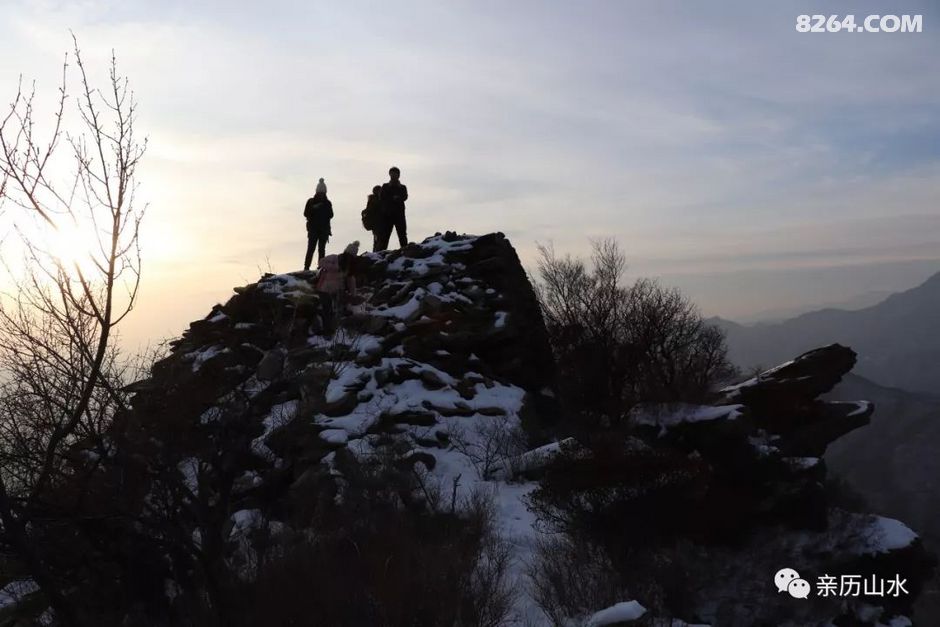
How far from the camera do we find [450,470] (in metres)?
12.1

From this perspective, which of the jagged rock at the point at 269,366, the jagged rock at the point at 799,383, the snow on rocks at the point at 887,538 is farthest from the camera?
the jagged rock at the point at 269,366

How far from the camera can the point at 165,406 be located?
9148 millimetres

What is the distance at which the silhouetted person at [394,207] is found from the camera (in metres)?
19.6

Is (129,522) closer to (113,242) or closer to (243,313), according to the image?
(113,242)

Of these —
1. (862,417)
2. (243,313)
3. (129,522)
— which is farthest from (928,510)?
(129,522)

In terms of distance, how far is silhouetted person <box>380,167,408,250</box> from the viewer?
1964cm

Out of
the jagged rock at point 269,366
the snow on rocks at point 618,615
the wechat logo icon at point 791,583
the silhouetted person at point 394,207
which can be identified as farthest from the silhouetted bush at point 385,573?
the silhouetted person at point 394,207

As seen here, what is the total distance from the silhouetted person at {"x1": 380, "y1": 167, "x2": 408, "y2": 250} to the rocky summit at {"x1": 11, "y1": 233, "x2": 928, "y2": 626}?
3.58 m

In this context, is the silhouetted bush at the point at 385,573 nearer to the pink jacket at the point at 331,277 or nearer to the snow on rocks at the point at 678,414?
the snow on rocks at the point at 678,414

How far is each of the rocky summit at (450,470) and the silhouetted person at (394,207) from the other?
358 cm

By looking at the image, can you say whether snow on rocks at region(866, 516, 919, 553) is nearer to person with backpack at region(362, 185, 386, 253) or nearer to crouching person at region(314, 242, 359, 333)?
crouching person at region(314, 242, 359, 333)

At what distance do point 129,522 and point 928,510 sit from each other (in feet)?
368

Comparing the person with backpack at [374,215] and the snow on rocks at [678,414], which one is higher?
the person with backpack at [374,215]

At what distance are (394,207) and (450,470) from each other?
10.5m
